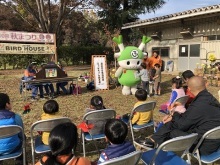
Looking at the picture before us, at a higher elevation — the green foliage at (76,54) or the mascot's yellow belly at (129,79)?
the green foliage at (76,54)

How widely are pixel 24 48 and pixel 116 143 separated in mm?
7474

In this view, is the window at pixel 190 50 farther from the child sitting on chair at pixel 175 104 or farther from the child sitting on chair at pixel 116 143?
the child sitting on chair at pixel 116 143

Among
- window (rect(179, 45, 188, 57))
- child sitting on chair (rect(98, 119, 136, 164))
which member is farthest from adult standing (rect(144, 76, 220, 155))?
window (rect(179, 45, 188, 57))

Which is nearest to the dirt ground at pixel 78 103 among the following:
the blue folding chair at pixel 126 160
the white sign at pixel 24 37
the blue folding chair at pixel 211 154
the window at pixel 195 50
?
the white sign at pixel 24 37

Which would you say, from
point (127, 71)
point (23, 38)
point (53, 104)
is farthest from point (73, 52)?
point (53, 104)

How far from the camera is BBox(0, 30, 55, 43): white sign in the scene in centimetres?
883

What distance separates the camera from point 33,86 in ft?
26.3

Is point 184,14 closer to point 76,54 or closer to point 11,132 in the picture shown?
point 11,132

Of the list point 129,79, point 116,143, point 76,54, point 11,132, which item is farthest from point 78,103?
point 76,54

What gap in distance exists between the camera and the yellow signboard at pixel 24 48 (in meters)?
8.48

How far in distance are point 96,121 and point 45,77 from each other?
4.93 metres

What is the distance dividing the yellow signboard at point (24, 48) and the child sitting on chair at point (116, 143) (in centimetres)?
731

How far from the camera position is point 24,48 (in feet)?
28.9

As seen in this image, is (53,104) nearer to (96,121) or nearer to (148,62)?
(96,121)
